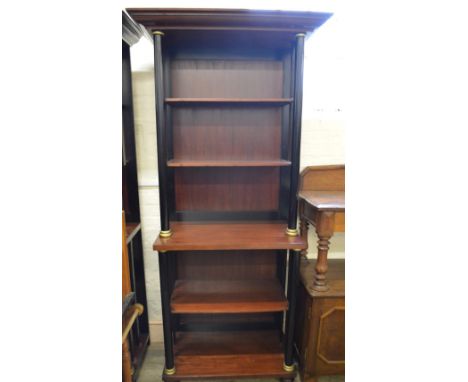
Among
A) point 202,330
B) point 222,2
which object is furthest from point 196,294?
point 222,2

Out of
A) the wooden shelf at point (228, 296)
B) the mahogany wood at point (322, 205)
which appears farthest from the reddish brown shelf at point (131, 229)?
the mahogany wood at point (322, 205)

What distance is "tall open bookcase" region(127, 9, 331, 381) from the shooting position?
1371 millimetres

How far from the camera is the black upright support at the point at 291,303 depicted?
1.48 meters

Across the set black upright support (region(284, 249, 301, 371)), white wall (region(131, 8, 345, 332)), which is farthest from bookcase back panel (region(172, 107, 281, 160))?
black upright support (region(284, 249, 301, 371))

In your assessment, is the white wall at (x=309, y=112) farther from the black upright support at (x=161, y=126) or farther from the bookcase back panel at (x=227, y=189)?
the black upright support at (x=161, y=126)

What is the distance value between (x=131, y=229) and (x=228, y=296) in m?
0.67

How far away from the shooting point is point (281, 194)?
65.4 inches

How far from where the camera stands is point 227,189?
1667mm

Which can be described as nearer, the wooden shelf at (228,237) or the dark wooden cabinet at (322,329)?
the wooden shelf at (228,237)

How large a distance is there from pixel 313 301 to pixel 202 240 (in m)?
0.69

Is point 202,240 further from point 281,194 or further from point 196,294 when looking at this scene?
point 281,194

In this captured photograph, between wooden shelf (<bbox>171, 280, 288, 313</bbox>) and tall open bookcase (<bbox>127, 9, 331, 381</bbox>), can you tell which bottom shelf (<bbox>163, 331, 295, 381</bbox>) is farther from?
wooden shelf (<bbox>171, 280, 288, 313</bbox>)

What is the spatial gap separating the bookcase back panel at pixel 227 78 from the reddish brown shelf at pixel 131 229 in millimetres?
793

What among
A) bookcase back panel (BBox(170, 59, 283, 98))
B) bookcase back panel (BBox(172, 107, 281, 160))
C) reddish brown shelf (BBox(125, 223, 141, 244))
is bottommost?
reddish brown shelf (BBox(125, 223, 141, 244))
